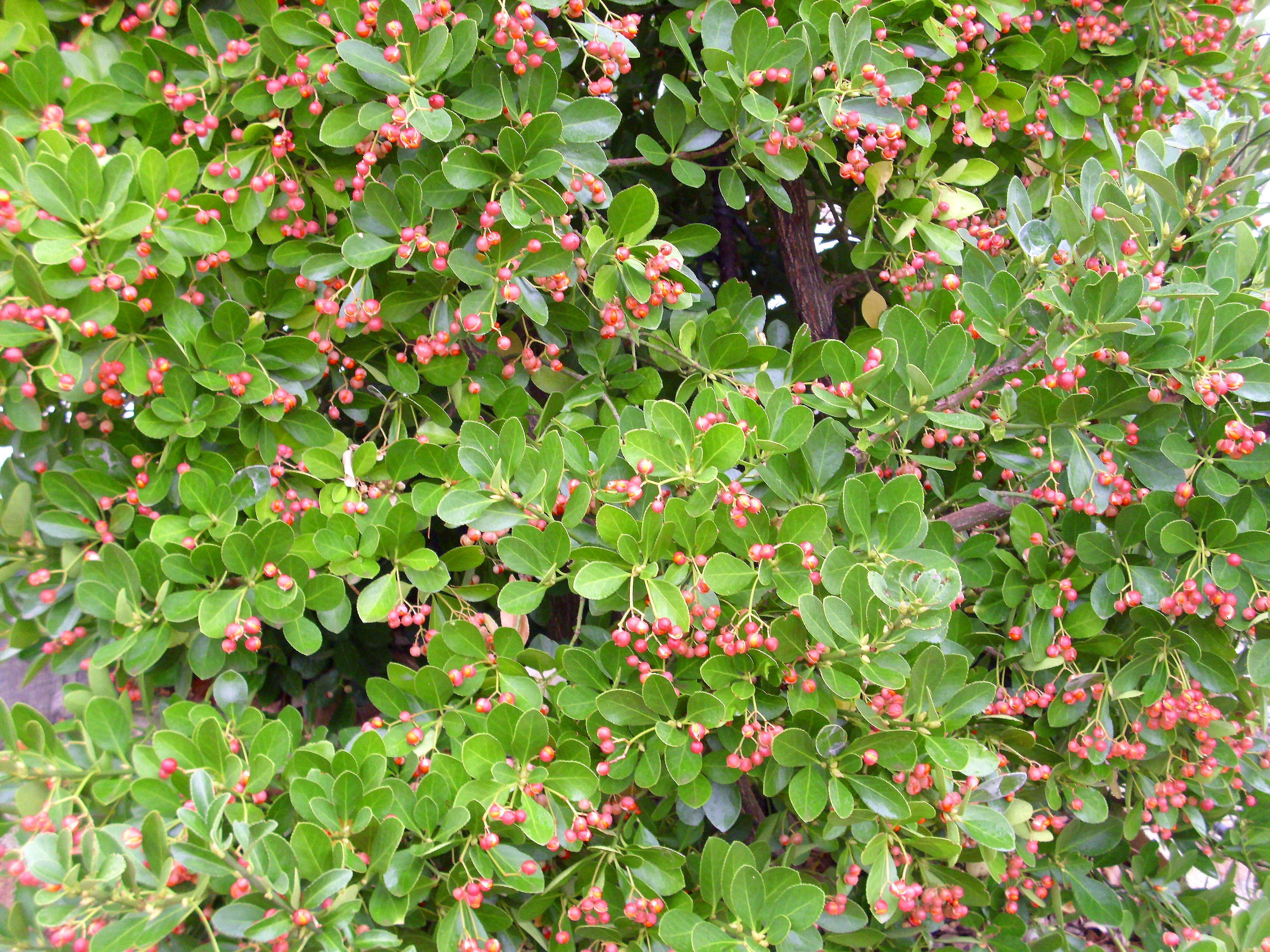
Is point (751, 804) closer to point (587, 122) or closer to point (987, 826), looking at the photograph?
point (987, 826)

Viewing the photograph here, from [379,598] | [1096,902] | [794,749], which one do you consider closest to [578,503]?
[379,598]

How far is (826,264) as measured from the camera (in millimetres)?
2734

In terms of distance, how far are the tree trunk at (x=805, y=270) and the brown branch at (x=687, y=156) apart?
0.47m

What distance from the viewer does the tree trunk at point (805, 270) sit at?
7.64 ft

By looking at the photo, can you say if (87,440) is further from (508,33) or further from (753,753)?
(753,753)

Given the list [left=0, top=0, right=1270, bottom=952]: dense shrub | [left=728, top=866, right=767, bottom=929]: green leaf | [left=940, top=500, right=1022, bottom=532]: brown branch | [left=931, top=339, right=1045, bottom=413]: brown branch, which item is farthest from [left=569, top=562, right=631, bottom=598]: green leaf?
[left=940, top=500, right=1022, bottom=532]: brown branch

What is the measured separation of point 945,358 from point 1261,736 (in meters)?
1.14

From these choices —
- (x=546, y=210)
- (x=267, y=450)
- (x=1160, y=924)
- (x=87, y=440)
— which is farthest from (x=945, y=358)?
(x=87, y=440)

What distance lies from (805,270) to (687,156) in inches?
23.7

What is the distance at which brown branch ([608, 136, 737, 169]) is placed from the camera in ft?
5.73

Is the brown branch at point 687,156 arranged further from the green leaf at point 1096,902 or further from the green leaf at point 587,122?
the green leaf at point 1096,902

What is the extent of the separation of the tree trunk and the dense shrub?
0.46 m

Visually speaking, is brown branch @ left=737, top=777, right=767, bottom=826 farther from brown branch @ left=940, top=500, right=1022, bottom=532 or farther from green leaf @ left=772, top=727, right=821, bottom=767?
brown branch @ left=940, top=500, right=1022, bottom=532

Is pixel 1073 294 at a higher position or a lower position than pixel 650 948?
higher
